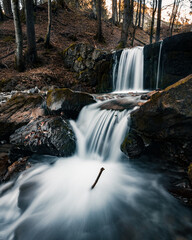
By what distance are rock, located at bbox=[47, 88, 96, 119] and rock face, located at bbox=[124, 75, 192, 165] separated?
7.40ft

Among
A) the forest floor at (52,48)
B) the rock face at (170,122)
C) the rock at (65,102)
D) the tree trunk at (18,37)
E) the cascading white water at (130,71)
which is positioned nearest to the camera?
the rock face at (170,122)

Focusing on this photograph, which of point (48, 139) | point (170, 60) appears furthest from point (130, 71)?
point (48, 139)

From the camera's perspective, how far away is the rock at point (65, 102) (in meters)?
4.91

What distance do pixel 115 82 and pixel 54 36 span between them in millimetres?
9172

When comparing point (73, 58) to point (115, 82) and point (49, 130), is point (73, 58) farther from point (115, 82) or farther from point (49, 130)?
point (49, 130)

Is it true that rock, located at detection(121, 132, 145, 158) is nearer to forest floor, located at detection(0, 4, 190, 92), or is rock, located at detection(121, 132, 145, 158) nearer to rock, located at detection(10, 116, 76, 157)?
rock, located at detection(10, 116, 76, 157)

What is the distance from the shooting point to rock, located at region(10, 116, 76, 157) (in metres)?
3.97

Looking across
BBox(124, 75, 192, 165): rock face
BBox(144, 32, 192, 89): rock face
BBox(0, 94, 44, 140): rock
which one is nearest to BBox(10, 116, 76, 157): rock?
BBox(0, 94, 44, 140): rock

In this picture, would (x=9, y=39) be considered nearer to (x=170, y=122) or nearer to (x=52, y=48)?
(x=52, y=48)

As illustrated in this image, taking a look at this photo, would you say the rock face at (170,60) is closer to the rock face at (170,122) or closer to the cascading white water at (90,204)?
the cascading white water at (90,204)

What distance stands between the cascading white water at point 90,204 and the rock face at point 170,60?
17.1 ft

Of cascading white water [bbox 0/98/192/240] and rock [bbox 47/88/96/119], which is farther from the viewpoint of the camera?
rock [bbox 47/88/96/119]

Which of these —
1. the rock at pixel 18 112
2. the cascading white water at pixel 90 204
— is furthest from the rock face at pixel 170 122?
the rock at pixel 18 112

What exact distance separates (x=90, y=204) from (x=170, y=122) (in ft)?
6.65
